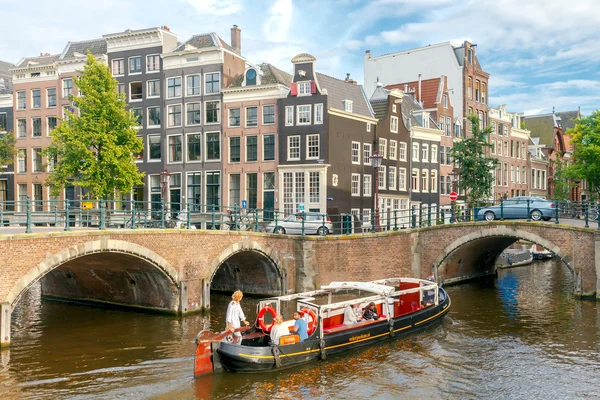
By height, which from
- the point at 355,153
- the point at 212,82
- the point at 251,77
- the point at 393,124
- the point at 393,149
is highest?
the point at 251,77

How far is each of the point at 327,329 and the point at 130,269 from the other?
897cm

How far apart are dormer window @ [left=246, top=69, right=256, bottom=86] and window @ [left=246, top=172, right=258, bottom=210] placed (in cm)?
616

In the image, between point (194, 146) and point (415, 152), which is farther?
point (415, 152)

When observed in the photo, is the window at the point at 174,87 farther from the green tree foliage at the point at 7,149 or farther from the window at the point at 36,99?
the green tree foliage at the point at 7,149

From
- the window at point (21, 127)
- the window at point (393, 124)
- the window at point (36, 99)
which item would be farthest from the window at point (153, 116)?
the window at point (393, 124)

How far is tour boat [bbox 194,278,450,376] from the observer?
15.3 meters

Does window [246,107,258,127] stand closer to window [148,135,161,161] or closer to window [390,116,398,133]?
window [148,135,161,161]

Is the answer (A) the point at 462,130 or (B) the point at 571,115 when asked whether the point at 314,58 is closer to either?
(A) the point at 462,130

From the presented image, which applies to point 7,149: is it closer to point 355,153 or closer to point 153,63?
point 153,63

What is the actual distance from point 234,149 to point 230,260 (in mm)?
14675

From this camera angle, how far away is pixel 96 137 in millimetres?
32156

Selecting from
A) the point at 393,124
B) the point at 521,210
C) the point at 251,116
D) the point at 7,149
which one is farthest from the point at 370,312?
the point at 7,149

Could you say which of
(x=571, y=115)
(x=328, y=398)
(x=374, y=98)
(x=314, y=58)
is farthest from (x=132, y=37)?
(x=571, y=115)

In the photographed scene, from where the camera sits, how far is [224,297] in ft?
90.9
